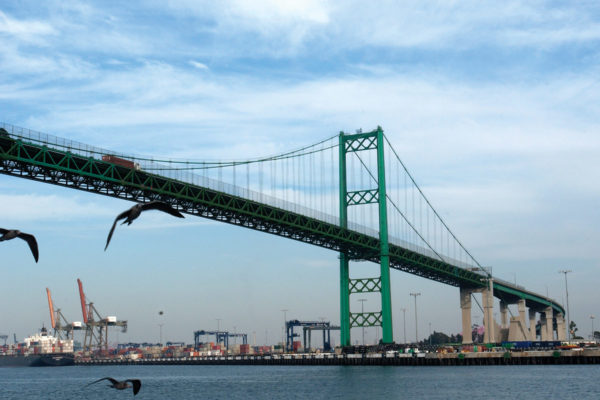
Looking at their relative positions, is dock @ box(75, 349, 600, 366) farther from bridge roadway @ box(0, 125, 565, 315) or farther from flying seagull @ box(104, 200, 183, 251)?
flying seagull @ box(104, 200, 183, 251)

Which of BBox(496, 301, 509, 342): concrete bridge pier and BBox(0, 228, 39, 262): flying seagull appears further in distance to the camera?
BBox(496, 301, 509, 342): concrete bridge pier

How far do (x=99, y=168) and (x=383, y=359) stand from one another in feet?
183

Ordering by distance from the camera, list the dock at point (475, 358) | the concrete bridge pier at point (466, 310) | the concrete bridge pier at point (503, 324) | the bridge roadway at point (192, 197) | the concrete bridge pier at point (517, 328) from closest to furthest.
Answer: the bridge roadway at point (192, 197) < the dock at point (475, 358) < the concrete bridge pier at point (466, 310) < the concrete bridge pier at point (517, 328) < the concrete bridge pier at point (503, 324)

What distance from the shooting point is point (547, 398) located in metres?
60.2

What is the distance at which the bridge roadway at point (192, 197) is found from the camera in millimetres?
69062

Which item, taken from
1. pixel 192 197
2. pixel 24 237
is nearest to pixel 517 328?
pixel 192 197

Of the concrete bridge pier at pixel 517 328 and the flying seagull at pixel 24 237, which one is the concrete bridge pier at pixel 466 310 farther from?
the flying seagull at pixel 24 237

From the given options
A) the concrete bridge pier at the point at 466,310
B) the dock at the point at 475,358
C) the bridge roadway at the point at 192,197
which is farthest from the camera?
the concrete bridge pier at the point at 466,310

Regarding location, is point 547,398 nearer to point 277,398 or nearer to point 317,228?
point 277,398

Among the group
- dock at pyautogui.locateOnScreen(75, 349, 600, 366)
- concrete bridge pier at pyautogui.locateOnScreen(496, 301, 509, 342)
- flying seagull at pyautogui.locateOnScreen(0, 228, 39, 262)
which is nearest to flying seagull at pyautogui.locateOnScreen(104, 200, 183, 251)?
flying seagull at pyautogui.locateOnScreen(0, 228, 39, 262)

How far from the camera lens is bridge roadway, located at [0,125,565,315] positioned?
6906 centimetres

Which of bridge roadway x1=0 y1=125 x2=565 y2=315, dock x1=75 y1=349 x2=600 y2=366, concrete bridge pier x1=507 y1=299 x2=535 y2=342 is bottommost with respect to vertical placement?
dock x1=75 y1=349 x2=600 y2=366

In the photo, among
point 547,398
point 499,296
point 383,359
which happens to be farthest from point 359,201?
point 499,296

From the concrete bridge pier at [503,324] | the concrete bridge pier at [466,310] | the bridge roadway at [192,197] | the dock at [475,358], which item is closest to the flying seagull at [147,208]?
the bridge roadway at [192,197]
